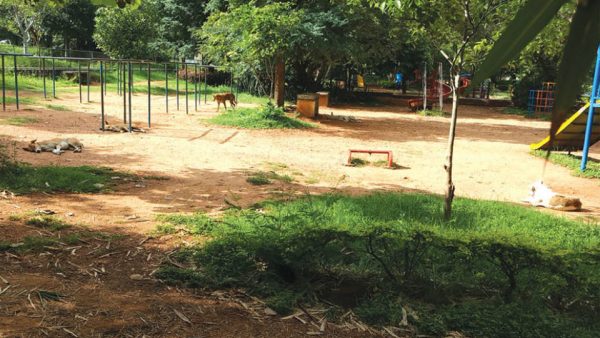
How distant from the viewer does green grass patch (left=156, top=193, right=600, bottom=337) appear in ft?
9.96

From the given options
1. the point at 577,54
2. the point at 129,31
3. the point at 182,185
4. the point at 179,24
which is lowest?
the point at 182,185

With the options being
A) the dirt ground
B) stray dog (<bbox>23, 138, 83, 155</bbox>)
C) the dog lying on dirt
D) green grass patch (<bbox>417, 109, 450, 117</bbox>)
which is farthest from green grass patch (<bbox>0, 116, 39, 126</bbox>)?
green grass patch (<bbox>417, 109, 450, 117</bbox>)

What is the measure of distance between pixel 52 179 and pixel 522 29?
6734 mm

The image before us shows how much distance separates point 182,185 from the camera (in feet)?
23.1

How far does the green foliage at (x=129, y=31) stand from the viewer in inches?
1015

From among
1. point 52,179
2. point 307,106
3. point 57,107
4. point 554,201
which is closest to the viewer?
point 52,179

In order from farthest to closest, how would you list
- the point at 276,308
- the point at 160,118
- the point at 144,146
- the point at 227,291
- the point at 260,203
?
the point at 160,118
the point at 144,146
the point at 260,203
the point at 227,291
the point at 276,308

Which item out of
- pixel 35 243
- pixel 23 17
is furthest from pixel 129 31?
pixel 35 243

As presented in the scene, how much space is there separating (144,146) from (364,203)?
5475 millimetres

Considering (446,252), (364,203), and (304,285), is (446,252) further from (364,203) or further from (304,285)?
(364,203)

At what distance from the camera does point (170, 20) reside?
2506 centimetres

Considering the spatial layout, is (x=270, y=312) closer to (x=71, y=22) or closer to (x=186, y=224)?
(x=186, y=224)

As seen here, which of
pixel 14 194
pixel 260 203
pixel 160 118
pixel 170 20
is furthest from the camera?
pixel 170 20

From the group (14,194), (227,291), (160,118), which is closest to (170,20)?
(160,118)
